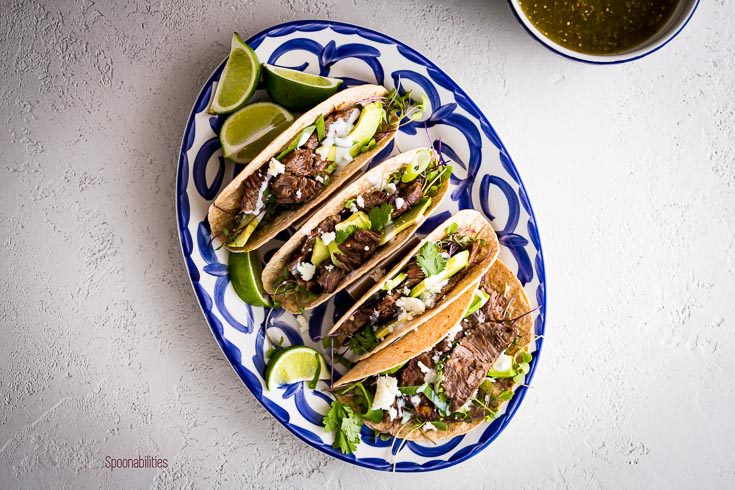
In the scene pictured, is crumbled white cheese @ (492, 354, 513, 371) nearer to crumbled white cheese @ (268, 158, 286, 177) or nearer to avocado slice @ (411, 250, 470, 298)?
avocado slice @ (411, 250, 470, 298)

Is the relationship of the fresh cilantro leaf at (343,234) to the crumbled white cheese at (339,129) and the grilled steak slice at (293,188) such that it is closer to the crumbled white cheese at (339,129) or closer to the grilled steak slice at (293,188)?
the grilled steak slice at (293,188)

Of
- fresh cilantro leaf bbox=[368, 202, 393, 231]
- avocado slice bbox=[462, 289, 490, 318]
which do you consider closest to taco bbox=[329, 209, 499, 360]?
avocado slice bbox=[462, 289, 490, 318]

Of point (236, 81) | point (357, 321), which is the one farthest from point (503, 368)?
point (236, 81)

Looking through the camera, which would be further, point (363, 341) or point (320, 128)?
point (363, 341)

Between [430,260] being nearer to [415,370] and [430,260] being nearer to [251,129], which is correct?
[415,370]

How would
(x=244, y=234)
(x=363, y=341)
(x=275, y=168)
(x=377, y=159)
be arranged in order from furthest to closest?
(x=377, y=159) → (x=363, y=341) → (x=244, y=234) → (x=275, y=168)

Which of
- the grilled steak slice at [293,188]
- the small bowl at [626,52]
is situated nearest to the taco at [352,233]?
the grilled steak slice at [293,188]
